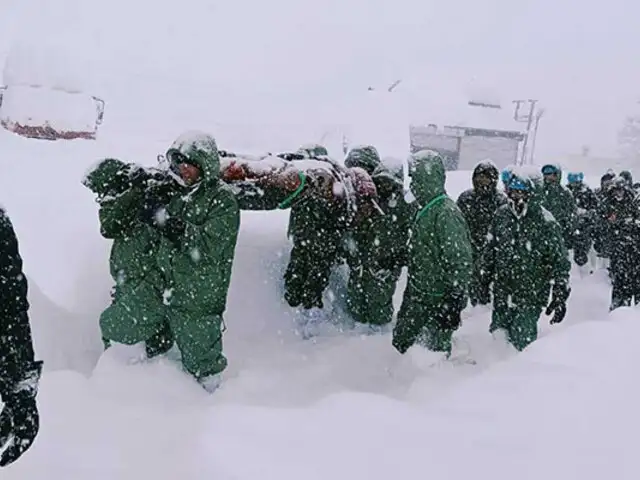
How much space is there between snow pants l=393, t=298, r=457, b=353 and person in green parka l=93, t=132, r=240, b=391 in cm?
147

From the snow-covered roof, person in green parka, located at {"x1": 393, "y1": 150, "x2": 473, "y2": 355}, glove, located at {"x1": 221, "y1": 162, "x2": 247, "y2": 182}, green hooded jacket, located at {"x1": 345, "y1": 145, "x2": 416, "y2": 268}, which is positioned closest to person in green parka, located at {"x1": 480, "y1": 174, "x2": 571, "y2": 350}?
person in green parka, located at {"x1": 393, "y1": 150, "x2": 473, "y2": 355}

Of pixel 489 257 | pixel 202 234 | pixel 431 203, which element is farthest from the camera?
pixel 489 257

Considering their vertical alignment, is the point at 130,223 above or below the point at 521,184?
below

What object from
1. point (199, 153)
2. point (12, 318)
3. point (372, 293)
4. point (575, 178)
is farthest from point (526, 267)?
point (575, 178)

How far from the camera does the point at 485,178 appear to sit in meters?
6.57

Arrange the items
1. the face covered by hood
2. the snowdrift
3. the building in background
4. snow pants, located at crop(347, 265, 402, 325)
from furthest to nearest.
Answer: the building in background < the face covered by hood < snow pants, located at crop(347, 265, 402, 325) < the snowdrift

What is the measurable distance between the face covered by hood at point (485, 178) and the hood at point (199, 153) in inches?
128

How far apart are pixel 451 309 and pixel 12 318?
10.3ft

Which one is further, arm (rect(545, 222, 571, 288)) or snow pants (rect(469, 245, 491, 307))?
snow pants (rect(469, 245, 491, 307))

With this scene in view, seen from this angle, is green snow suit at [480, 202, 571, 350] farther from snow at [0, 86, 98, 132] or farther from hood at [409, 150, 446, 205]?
snow at [0, 86, 98, 132]

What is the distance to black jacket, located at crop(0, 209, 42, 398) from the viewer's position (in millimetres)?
2490

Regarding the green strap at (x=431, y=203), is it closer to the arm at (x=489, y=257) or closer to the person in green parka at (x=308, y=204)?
the person in green parka at (x=308, y=204)

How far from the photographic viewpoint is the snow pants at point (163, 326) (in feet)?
13.8

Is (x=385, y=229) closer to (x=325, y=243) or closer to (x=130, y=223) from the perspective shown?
(x=325, y=243)
